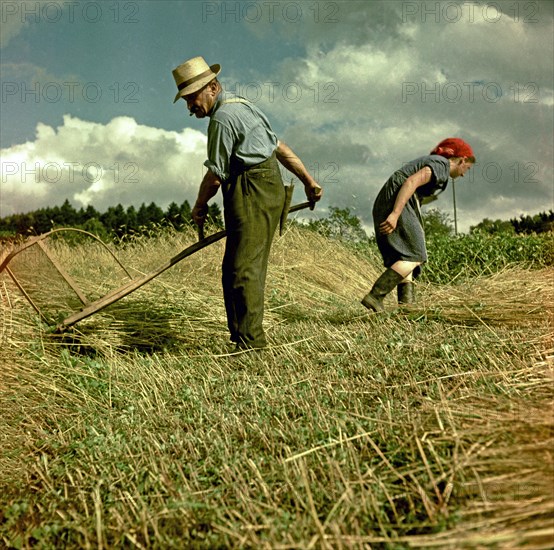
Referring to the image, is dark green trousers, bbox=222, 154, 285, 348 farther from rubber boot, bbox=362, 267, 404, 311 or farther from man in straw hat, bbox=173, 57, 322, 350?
rubber boot, bbox=362, 267, 404, 311

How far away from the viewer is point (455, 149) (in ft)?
15.1

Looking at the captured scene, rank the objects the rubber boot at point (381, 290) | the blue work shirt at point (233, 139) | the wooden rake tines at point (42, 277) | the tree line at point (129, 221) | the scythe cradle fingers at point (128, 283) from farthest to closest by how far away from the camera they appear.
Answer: the tree line at point (129, 221) < the rubber boot at point (381, 290) < the wooden rake tines at point (42, 277) < the scythe cradle fingers at point (128, 283) < the blue work shirt at point (233, 139)

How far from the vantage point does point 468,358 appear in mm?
2838

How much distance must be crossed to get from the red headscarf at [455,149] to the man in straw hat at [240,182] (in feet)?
5.58

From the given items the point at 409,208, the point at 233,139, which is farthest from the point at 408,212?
Result: the point at 233,139

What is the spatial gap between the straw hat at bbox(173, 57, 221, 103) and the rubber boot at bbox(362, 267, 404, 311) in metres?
1.93

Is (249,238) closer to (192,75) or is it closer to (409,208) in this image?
(192,75)

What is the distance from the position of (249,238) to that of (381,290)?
1419 millimetres

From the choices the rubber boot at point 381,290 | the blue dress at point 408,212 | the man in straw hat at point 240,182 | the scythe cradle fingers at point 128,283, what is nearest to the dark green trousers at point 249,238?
the man in straw hat at point 240,182

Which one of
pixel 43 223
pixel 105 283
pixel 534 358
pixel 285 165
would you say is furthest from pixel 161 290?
pixel 43 223

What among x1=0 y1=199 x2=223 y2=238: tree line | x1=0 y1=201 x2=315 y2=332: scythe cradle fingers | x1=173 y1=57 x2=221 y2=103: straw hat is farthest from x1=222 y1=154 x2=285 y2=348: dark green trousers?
x1=0 y1=199 x2=223 y2=238: tree line

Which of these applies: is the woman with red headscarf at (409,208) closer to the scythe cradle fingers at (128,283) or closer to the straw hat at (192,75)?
the scythe cradle fingers at (128,283)

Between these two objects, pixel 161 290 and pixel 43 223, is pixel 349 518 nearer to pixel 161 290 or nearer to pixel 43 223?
pixel 161 290

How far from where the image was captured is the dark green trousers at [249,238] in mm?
3432
